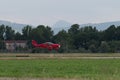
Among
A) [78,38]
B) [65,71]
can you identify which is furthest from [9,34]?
[65,71]

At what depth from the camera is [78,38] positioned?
351 ft

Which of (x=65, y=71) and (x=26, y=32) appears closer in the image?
(x=65, y=71)

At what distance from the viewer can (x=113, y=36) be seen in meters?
108

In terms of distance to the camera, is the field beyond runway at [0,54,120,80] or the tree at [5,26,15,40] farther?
the tree at [5,26,15,40]

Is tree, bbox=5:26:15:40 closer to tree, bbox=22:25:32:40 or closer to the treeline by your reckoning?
the treeline

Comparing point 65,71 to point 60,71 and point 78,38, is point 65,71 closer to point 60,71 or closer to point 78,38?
point 60,71

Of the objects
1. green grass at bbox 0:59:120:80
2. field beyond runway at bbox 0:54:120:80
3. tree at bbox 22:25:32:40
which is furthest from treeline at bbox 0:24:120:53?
green grass at bbox 0:59:120:80

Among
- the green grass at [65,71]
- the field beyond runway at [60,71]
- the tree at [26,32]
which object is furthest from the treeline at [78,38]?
the green grass at [65,71]

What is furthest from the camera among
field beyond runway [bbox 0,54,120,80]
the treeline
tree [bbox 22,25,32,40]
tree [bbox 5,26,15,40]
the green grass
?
tree [bbox 5,26,15,40]

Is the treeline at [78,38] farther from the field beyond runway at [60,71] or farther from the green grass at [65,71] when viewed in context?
the green grass at [65,71]

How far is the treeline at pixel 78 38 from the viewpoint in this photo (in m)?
91.2

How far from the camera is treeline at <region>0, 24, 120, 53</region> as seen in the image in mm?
91169

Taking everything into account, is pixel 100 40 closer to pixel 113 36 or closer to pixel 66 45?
pixel 113 36

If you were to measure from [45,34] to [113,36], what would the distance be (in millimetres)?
20675
